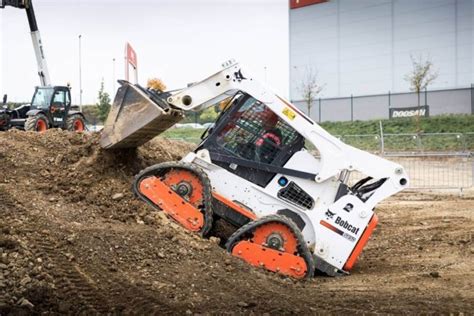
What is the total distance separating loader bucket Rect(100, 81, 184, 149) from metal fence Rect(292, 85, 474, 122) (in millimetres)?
30168

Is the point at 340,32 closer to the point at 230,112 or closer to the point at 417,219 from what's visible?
the point at 417,219

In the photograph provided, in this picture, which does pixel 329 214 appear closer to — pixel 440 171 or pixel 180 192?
pixel 180 192

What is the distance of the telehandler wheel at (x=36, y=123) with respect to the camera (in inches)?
656

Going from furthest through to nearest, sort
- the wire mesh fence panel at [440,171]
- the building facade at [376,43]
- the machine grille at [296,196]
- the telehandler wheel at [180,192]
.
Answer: the building facade at [376,43] → the wire mesh fence panel at [440,171] → the machine grille at [296,196] → the telehandler wheel at [180,192]

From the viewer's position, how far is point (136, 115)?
23.5 ft

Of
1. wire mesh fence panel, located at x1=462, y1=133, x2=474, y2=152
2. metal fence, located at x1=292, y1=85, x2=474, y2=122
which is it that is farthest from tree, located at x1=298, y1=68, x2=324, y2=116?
wire mesh fence panel, located at x1=462, y1=133, x2=474, y2=152

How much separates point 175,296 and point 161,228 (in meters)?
1.59

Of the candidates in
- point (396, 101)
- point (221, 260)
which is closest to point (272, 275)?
point (221, 260)

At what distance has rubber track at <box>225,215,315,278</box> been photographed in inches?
255

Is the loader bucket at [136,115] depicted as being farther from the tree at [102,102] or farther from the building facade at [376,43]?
the tree at [102,102]

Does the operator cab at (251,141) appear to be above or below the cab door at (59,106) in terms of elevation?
below

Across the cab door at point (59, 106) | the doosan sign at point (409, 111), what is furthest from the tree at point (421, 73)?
the cab door at point (59, 106)

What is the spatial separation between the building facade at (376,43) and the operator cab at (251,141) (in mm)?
32615

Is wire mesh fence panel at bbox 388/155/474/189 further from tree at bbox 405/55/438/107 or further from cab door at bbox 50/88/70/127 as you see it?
tree at bbox 405/55/438/107
